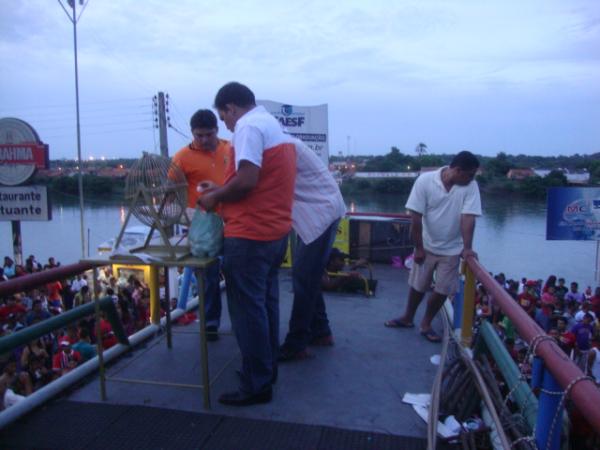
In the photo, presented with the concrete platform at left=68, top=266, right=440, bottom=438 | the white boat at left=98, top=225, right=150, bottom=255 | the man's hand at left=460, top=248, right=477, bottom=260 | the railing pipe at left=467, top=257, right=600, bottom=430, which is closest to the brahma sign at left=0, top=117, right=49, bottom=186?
the white boat at left=98, top=225, right=150, bottom=255

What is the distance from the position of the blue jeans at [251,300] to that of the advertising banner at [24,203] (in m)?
16.3

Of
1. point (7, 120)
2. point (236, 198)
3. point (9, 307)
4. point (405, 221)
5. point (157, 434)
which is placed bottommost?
point (9, 307)

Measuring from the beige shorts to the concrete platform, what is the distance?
440mm

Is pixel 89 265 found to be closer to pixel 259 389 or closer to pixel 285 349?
pixel 259 389

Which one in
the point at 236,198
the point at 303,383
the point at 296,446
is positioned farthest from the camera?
the point at 303,383

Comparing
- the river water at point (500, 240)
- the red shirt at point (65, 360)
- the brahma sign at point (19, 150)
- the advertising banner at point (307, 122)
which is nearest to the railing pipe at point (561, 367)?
the red shirt at point (65, 360)

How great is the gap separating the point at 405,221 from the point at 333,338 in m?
4.73

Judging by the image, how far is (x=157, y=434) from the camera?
2443 mm

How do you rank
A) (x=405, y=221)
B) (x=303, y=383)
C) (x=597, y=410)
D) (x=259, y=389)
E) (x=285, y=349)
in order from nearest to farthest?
(x=597, y=410), (x=259, y=389), (x=303, y=383), (x=285, y=349), (x=405, y=221)

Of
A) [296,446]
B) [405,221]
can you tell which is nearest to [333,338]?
[296,446]

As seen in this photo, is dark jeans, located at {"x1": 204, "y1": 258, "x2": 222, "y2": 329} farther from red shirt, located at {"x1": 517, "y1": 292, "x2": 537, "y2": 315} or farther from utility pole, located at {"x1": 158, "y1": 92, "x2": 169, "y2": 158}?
utility pole, located at {"x1": 158, "y1": 92, "x2": 169, "y2": 158}

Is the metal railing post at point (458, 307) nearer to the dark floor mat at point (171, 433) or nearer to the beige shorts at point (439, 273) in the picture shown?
the beige shorts at point (439, 273)

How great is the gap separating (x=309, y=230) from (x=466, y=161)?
4.85 ft

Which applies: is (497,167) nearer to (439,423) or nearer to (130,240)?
(130,240)
